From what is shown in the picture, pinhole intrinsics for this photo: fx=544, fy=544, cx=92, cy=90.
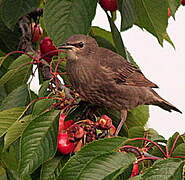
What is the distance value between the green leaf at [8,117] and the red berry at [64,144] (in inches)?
8.6

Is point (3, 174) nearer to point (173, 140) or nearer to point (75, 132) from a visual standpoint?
point (75, 132)

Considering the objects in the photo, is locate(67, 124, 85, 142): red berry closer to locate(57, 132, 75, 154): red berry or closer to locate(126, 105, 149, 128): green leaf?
locate(57, 132, 75, 154): red berry

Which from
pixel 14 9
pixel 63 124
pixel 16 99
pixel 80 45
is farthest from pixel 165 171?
pixel 14 9

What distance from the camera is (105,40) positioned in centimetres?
293

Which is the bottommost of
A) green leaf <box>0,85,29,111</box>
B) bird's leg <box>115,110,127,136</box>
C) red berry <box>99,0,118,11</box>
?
bird's leg <box>115,110,127,136</box>

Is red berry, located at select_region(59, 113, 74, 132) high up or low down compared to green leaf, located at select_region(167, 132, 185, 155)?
up

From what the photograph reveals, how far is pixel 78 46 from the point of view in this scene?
2559mm

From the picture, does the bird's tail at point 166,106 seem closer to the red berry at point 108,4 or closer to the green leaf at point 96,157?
the red berry at point 108,4

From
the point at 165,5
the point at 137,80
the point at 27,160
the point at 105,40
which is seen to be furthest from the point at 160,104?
the point at 27,160

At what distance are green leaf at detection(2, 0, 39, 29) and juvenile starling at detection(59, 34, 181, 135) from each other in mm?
322

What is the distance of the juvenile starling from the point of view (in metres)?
2.49

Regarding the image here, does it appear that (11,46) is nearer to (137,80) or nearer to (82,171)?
(137,80)

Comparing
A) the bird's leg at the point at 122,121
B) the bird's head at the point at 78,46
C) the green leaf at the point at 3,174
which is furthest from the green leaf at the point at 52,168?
the bird's head at the point at 78,46

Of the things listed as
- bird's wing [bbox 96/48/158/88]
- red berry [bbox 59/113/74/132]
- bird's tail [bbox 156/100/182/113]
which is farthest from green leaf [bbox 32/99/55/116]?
bird's tail [bbox 156/100/182/113]
